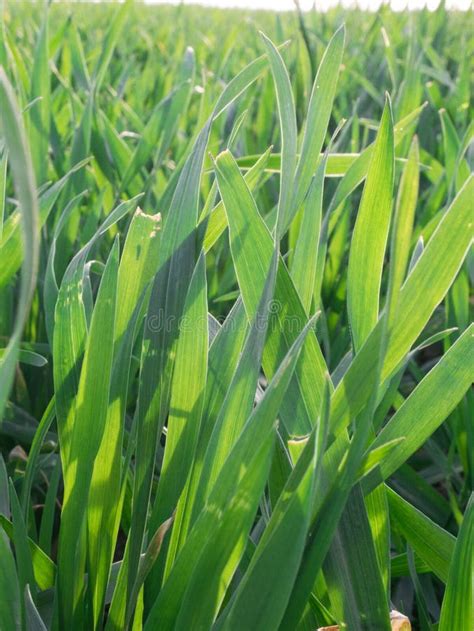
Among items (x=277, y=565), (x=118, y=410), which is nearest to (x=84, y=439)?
(x=118, y=410)

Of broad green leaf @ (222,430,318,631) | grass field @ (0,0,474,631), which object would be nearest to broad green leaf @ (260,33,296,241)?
grass field @ (0,0,474,631)

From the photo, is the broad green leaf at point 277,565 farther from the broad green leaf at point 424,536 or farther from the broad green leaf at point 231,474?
the broad green leaf at point 424,536

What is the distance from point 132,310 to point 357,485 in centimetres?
15

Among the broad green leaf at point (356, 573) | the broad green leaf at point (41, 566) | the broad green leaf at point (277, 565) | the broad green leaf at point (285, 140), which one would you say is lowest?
the broad green leaf at point (41, 566)

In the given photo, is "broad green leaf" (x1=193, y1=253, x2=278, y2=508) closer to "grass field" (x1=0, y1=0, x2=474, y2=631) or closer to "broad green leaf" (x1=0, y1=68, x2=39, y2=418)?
"grass field" (x1=0, y1=0, x2=474, y2=631)

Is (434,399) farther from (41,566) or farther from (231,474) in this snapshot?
(41,566)

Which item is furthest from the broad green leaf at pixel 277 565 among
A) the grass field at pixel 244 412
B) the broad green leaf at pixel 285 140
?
the broad green leaf at pixel 285 140

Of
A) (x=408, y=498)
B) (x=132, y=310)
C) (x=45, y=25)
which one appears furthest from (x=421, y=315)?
(x=45, y=25)

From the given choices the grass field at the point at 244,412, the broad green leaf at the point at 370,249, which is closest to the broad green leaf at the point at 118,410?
the grass field at the point at 244,412

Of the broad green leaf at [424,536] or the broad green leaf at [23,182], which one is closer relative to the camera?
the broad green leaf at [23,182]

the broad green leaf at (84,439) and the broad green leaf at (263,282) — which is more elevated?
the broad green leaf at (263,282)

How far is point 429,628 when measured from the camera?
414 mm

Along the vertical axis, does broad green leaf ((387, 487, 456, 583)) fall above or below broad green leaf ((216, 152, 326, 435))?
below

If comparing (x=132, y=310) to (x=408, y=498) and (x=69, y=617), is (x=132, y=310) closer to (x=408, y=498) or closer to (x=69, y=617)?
(x=69, y=617)
